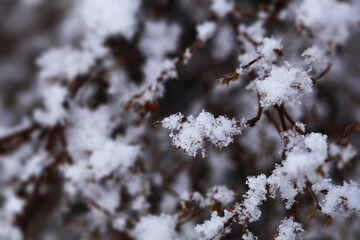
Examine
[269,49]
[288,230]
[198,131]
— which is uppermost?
[269,49]

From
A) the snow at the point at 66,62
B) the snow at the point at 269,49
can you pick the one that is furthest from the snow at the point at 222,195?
the snow at the point at 66,62

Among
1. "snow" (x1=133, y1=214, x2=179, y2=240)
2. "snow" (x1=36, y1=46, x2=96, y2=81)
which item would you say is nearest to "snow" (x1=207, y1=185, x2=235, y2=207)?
"snow" (x1=133, y1=214, x2=179, y2=240)

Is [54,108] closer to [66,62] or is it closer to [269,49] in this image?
[66,62]

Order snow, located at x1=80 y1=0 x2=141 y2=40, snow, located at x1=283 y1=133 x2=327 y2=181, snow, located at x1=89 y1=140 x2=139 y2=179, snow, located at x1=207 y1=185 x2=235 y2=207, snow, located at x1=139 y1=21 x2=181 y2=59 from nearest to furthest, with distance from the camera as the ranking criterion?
snow, located at x1=283 y1=133 x2=327 y2=181, snow, located at x1=207 y1=185 x2=235 y2=207, snow, located at x1=89 y1=140 x2=139 y2=179, snow, located at x1=80 y1=0 x2=141 y2=40, snow, located at x1=139 y1=21 x2=181 y2=59

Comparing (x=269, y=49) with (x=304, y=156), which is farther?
(x=269, y=49)

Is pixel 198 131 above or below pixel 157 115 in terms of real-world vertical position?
below

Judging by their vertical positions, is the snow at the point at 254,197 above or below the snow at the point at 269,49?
below

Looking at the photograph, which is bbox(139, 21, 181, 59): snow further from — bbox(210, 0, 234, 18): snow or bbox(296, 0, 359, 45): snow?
bbox(296, 0, 359, 45): snow

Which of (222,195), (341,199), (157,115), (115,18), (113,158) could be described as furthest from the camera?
(115,18)

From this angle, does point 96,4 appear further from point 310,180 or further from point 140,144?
point 310,180

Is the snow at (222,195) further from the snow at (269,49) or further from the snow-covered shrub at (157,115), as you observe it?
the snow at (269,49)

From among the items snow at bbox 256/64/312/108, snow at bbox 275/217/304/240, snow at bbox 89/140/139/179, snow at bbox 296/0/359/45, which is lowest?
snow at bbox 275/217/304/240

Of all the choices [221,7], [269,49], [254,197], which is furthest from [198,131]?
[221,7]
